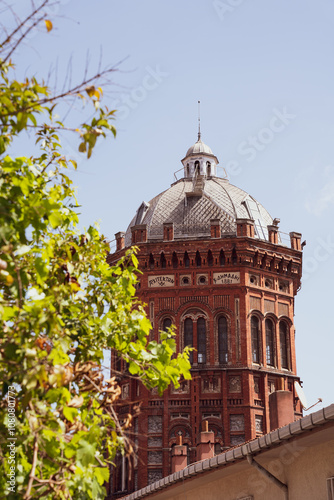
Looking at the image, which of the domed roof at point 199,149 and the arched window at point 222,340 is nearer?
the arched window at point 222,340

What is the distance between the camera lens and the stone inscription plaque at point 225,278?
40.2m

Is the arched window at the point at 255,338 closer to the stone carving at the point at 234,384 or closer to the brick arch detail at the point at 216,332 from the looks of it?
the brick arch detail at the point at 216,332

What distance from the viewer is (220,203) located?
43719 mm

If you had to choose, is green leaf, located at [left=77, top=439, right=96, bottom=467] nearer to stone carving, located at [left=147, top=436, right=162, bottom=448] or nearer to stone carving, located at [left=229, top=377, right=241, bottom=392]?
stone carving, located at [left=147, top=436, right=162, bottom=448]

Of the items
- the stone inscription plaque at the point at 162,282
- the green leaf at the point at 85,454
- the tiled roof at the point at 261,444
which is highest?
the stone inscription plaque at the point at 162,282

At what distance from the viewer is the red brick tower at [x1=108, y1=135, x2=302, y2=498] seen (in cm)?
3806

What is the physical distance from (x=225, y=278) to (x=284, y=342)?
4795mm

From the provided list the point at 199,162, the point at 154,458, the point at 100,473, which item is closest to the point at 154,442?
the point at 154,458

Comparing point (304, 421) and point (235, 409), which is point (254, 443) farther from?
point (235, 409)

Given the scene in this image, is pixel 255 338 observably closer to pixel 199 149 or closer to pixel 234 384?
pixel 234 384

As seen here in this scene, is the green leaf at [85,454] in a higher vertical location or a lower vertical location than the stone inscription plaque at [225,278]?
lower

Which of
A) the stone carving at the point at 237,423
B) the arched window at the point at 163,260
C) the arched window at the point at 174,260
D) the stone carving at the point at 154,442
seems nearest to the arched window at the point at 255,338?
the stone carving at the point at 237,423

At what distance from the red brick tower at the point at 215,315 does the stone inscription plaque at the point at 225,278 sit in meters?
0.05

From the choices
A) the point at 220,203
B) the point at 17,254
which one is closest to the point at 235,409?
the point at 220,203
